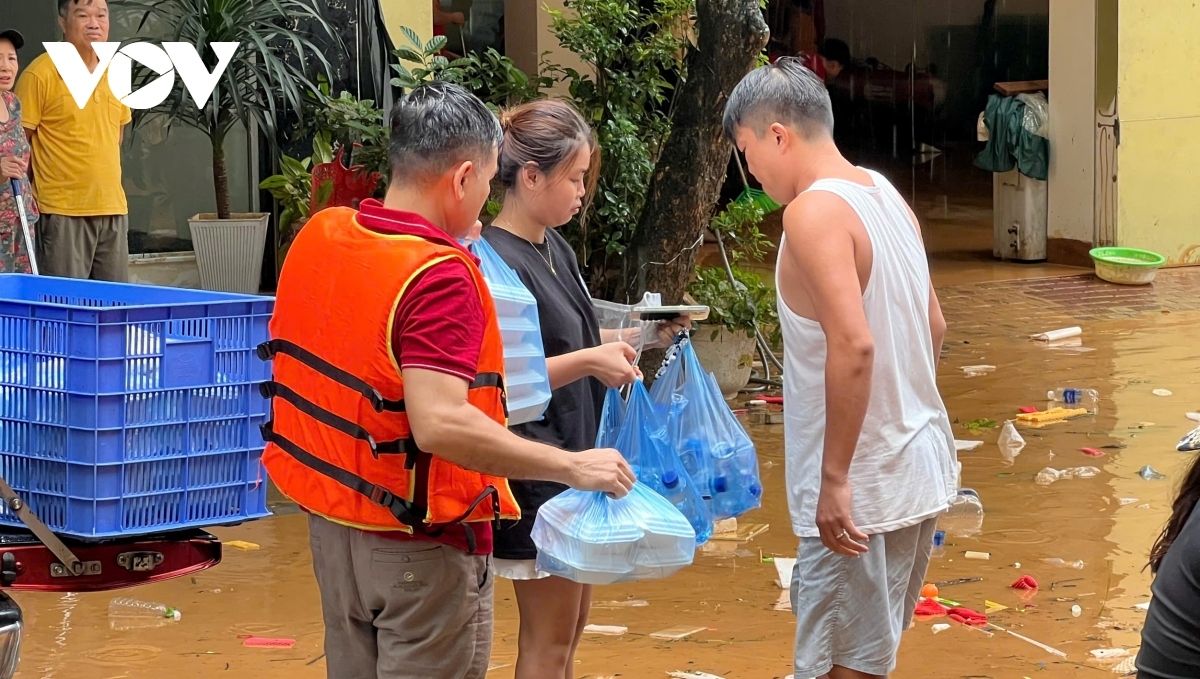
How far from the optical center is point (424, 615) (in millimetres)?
2727

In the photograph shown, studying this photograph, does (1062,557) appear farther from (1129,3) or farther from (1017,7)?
(1017,7)

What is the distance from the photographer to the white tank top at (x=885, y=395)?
3121 millimetres

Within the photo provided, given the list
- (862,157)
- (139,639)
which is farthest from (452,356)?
(862,157)

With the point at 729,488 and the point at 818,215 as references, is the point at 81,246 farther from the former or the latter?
the point at 818,215

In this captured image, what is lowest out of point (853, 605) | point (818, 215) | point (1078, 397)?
point (1078, 397)

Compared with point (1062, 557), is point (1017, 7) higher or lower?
higher

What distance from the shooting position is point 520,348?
10.3ft

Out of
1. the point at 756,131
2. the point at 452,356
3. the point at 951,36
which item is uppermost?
the point at 951,36

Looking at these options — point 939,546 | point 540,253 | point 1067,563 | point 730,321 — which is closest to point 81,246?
point 730,321

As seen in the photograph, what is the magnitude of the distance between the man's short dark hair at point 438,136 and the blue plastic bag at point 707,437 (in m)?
0.99

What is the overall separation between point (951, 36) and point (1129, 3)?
1055 cm

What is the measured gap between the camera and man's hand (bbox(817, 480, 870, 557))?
3070 mm

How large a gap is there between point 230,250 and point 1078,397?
551 cm

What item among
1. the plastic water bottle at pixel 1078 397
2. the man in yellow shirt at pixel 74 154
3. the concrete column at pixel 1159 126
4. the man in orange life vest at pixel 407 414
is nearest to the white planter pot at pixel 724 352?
the plastic water bottle at pixel 1078 397
